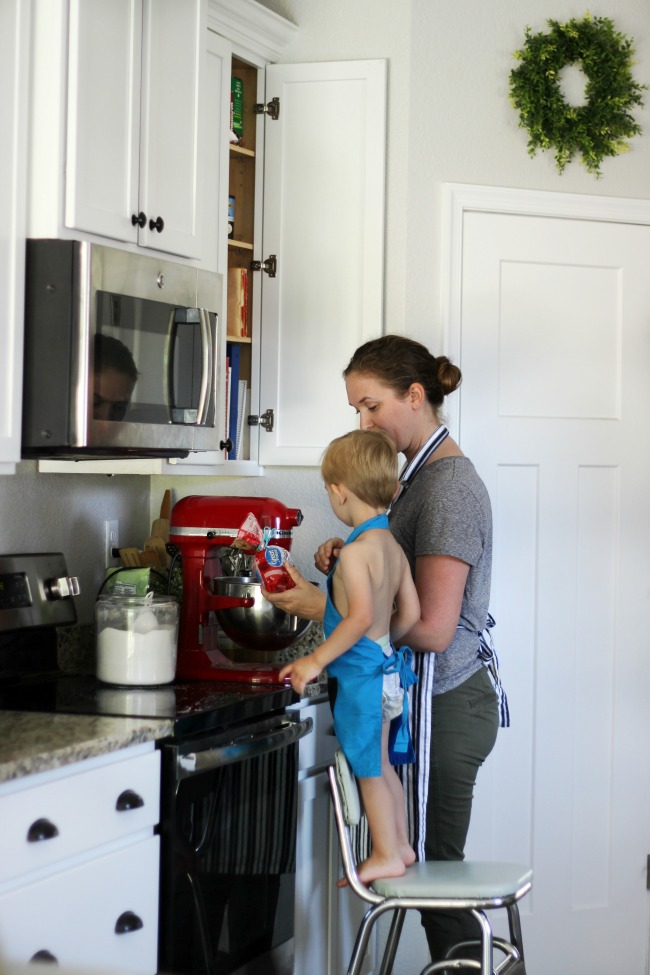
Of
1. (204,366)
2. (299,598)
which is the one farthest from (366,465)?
(204,366)

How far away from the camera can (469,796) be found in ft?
7.52

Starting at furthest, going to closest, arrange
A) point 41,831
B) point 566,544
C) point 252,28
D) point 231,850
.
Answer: point 566,544
point 252,28
point 231,850
point 41,831

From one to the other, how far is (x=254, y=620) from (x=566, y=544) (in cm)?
108

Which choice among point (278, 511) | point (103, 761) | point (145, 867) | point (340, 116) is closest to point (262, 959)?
point (145, 867)

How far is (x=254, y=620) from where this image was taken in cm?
250

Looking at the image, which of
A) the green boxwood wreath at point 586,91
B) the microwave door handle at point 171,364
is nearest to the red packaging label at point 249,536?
the microwave door handle at point 171,364

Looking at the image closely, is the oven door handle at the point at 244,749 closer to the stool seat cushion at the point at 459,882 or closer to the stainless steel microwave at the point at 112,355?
the stool seat cushion at the point at 459,882

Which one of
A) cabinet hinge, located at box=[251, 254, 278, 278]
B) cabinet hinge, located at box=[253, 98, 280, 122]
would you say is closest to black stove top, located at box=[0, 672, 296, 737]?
cabinet hinge, located at box=[251, 254, 278, 278]

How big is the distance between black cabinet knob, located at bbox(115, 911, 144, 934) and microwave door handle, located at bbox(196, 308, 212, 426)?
103cm

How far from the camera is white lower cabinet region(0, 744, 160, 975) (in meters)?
1.65

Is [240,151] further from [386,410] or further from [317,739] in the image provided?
[317,739]

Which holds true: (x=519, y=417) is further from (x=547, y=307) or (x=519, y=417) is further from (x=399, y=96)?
(x=399, y=96)

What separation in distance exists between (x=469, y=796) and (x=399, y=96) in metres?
1.84

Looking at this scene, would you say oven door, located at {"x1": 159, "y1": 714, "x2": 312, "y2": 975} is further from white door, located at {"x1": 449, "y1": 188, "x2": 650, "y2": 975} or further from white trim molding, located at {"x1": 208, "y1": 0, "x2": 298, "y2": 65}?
white trim molding, located at {"x1": 208, "y1": 0, "x2": 298, "y2": 65}
